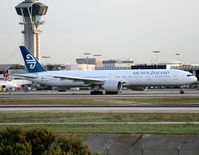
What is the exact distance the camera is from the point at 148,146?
2208cm

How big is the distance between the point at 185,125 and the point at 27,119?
12.5 m

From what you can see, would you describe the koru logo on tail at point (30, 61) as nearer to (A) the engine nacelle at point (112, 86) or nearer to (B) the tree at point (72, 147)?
(A) the engine nacelle at point (112, 86)

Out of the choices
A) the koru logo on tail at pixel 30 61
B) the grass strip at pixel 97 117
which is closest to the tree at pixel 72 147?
the grass strip at pixel 97 117

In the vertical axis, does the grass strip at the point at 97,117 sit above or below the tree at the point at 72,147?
below

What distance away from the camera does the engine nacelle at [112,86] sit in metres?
72.3

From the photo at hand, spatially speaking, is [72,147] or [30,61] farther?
[30,61]

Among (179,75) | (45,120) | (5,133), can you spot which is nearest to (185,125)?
(45,120)

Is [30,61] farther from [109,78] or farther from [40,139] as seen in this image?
[40,139]

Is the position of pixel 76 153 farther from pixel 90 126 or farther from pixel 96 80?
pixel 96 80

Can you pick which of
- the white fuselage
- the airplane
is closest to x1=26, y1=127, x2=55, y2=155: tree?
the airplane

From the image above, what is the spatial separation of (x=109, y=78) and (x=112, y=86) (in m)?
3.65

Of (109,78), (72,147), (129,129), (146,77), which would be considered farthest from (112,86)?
(72,147)

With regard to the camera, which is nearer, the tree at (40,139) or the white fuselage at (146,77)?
the tree at (40,139)

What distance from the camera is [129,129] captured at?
2562 cm
